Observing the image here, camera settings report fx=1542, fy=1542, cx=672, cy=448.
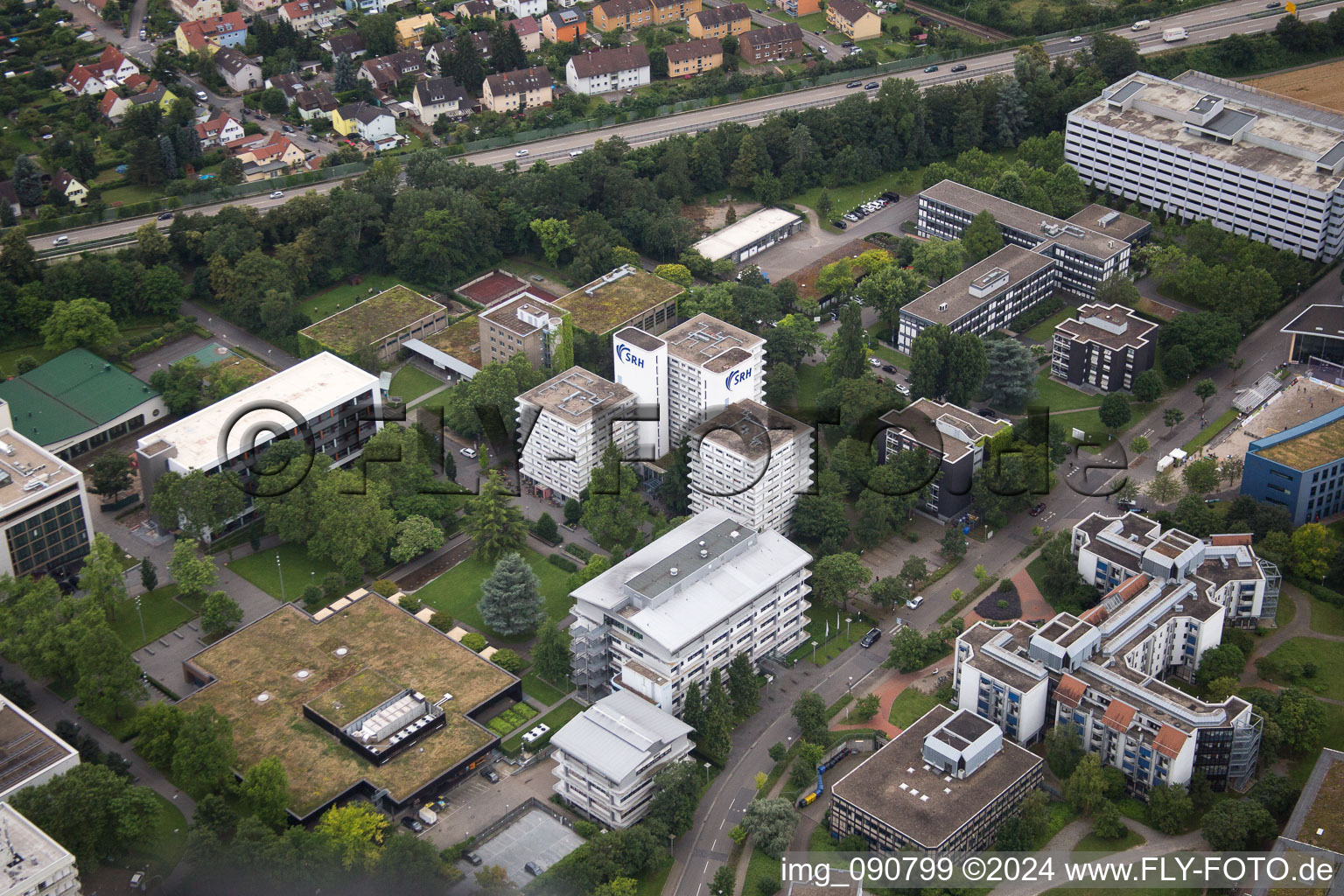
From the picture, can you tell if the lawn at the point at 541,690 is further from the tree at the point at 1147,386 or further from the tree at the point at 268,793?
the tree at the point at 1147,386

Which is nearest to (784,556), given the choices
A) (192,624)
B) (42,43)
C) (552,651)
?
(552,651)

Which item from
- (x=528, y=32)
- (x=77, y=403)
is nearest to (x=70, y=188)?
(x=77, y=403)

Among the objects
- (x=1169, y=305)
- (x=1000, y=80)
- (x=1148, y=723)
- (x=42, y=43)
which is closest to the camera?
(x=1148, y=723)

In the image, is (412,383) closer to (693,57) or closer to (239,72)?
(239,72)

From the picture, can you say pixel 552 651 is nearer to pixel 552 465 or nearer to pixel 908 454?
pixel 552 465

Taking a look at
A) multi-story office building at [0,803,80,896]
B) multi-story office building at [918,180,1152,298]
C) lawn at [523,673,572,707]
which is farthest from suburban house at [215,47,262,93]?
multi-story office building at [0,803,80,896]

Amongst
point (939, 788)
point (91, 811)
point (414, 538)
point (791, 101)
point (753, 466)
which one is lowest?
point (939, 788)

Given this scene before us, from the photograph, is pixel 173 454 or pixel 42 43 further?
pixel 42 43
